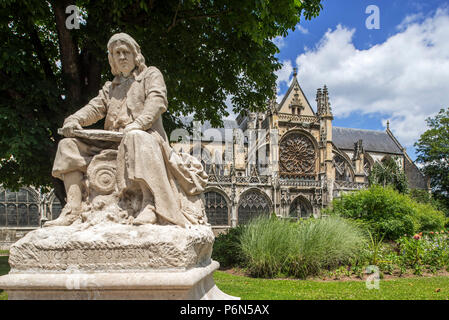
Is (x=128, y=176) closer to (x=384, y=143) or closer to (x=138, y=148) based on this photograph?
(x=138, y=148)

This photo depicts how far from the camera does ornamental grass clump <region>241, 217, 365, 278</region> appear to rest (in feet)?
26.0

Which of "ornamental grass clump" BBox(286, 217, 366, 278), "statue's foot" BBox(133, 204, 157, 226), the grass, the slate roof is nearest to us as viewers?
"statue's foot" BBox(133, 204, 157, 226)

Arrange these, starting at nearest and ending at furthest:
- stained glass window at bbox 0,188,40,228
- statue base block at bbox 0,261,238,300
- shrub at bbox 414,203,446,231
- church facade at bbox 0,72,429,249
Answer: statue base block at bbox 0,261,238,300 < shrub at bbox 414,203,446,231 < stained glass window at bbox 0,188,40,228 < church facade at bbox 0,72,429,249

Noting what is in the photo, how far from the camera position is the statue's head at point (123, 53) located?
363 centimetres

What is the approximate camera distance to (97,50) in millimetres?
7500

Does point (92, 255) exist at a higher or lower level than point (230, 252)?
higher

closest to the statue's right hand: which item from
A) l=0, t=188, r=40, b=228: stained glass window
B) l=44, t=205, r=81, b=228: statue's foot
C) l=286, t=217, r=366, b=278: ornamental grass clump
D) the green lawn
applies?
l=44, t=205, r=81, b=228: statue's foot

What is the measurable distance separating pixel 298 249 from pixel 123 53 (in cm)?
604

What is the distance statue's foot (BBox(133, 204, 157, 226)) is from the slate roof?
45.2 metres

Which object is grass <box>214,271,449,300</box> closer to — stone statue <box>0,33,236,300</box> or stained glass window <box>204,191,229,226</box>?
stone statue <box>0,33,236,300</box>

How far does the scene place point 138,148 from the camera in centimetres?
317

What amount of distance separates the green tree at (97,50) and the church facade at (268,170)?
1846 centimetres

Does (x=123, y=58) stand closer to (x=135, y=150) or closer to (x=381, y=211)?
(x=135, y=150)

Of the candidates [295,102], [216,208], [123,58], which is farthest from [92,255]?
[295,102]
